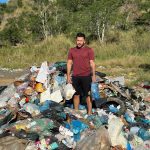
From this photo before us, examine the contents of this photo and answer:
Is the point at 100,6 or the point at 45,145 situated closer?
the point at 45,145

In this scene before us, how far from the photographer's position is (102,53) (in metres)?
20.9

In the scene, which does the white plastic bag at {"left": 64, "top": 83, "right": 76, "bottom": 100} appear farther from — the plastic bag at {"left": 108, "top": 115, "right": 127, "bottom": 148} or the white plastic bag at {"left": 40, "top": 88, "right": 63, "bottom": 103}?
the plastic bag at {"left": 108, "top": 115, "right": 127, "bottom": 148}

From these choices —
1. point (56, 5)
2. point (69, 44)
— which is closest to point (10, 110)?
point (69, 44)

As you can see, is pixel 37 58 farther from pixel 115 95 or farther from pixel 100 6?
pixel 115 95

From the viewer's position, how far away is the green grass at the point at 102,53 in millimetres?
17734

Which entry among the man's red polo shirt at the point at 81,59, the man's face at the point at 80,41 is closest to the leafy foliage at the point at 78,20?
the man's red polo shirt at the point at 81,59

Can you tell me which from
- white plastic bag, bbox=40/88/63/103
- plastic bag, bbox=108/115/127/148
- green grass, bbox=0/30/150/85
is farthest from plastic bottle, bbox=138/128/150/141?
green grass, bbox=0/30/150/85

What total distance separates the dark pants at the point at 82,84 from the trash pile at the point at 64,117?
0.12 m

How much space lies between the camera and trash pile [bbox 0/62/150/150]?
21.6 feet

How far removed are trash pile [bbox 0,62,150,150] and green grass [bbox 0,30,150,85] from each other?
7124 millimetres

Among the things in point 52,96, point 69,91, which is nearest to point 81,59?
point 69,91

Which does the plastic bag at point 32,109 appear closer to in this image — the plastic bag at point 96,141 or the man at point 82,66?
the man at point 82,66

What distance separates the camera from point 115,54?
67.6 feet

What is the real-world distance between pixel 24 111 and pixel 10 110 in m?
0.51
